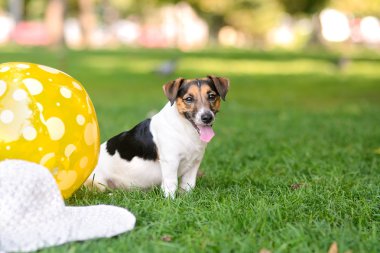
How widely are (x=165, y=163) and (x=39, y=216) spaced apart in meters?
1.33

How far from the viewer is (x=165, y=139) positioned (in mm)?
5016

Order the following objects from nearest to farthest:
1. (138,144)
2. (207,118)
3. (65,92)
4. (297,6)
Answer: (65,92) < (207,118) < (138,144) < (297,6)

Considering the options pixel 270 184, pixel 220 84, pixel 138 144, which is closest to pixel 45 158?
pixel 138 144

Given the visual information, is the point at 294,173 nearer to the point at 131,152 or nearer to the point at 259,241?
the point at 131,152

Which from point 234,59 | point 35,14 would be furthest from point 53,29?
point 35,14

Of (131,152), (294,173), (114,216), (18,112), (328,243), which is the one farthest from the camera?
(294,173)

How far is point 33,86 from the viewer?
455cm

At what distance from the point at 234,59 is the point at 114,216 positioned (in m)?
23.1

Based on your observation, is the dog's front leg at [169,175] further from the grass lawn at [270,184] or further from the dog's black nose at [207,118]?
the dog's black nose at [207,118]

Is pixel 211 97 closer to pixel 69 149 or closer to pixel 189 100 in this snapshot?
pixel 189 100

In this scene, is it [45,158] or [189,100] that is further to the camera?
[189,100]

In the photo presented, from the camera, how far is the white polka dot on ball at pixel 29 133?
4.39 meters

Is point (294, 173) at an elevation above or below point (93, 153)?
below

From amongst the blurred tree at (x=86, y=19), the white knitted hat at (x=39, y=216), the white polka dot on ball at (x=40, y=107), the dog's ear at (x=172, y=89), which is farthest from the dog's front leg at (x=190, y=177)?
the blurred tree at (x=86, y=19)
